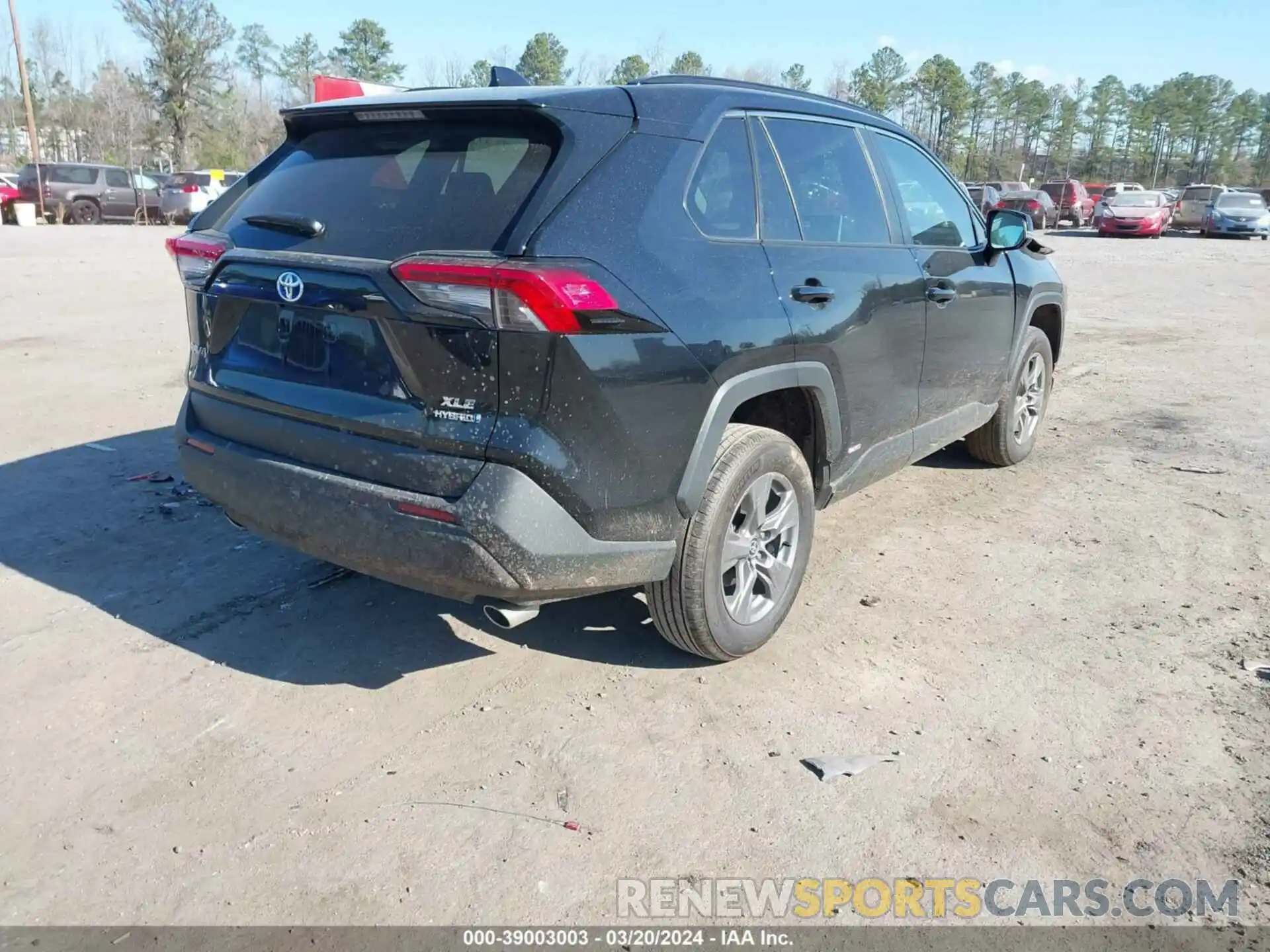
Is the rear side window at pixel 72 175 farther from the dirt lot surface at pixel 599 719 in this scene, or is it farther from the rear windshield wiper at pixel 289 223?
the rear windshield wiper at pixel 289 223

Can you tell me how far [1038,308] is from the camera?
584 centimetres

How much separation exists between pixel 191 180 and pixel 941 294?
33025 millimetres

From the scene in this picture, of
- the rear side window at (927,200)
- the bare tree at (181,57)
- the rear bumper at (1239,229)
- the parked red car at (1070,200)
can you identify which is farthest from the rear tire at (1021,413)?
the bare tree at (181,57)

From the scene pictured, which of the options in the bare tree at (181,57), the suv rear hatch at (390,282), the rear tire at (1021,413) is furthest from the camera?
the bare tree at (181,57)

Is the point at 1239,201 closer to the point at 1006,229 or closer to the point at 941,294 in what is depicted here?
the point at 1006,229

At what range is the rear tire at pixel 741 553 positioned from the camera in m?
3.27

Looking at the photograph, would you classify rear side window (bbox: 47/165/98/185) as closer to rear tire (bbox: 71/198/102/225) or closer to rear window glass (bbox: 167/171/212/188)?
rear tire (bbox: 71/198/102/225)

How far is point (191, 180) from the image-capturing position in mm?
32062

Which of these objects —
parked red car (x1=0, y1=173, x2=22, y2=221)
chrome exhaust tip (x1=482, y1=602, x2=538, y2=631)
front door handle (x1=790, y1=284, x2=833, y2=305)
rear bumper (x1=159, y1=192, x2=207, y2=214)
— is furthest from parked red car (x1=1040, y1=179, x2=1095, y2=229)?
chrome exhaust tip (x1=482, y1=602, x2=538, y2=631)

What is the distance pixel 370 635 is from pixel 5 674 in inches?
48.7

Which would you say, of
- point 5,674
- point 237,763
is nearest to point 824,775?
point 237,763

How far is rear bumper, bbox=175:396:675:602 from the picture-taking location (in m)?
2.76

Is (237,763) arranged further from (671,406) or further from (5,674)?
(671,406)

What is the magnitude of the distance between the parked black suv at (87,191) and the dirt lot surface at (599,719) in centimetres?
2954
